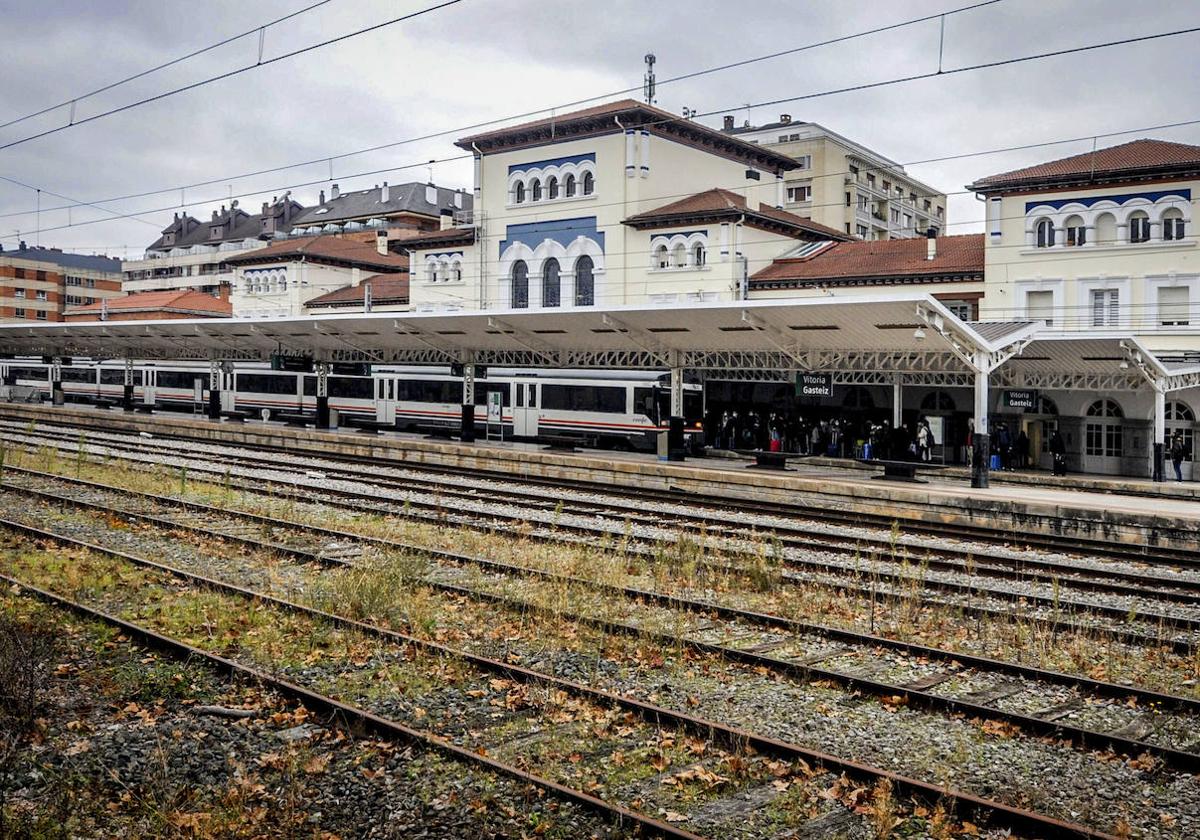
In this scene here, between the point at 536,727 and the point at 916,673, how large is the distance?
3688 mm

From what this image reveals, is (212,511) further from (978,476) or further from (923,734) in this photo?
(978,476)

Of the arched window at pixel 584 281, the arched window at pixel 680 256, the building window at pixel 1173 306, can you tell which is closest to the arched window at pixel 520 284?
the arched window at pixel 584 281

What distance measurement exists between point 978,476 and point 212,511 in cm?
1696

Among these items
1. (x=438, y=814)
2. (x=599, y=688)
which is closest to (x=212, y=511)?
(x=599, y=688)

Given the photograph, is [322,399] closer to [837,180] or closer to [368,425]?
[368,425]

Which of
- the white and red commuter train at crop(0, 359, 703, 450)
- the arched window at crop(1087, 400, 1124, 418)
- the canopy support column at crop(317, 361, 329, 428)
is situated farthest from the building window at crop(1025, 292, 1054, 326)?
the canopy support column at crop(317, 361, 329, 428)

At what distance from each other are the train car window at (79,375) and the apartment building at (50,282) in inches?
1619

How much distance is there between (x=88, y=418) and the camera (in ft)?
147

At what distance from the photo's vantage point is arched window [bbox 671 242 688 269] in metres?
41.5

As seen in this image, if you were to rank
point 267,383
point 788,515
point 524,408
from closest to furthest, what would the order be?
point 788,515
point 524,408
point 267,383

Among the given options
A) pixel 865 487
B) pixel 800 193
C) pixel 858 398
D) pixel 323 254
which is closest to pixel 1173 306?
pixel 858 398

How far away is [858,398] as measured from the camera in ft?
118

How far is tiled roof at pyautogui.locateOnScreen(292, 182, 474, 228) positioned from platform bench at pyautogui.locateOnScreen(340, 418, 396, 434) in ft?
130

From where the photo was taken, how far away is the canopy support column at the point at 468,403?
35281 mm
